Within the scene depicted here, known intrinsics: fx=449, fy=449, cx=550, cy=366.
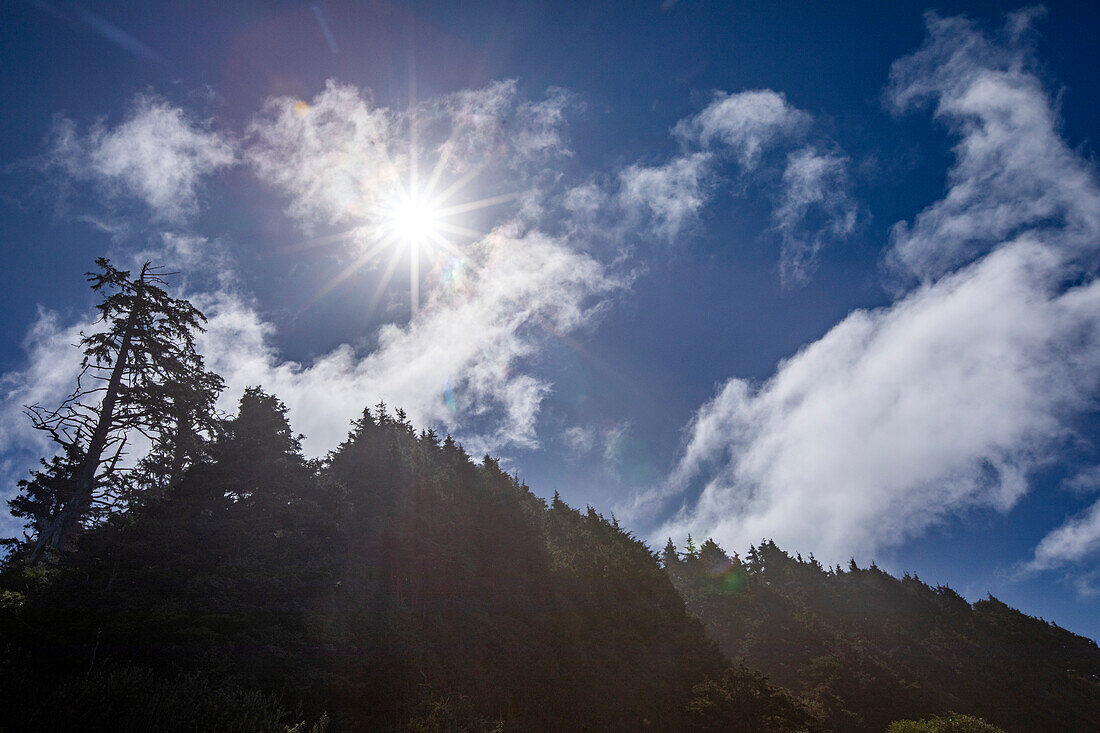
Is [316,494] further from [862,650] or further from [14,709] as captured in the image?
[862,650]

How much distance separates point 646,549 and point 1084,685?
5849 centimetres

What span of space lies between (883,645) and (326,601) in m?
67.4

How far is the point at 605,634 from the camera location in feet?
89.3

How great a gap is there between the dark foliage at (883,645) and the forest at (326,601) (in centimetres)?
60

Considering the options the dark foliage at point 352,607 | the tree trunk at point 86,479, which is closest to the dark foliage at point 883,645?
the dark foliage at point 352,607

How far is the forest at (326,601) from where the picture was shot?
11172 mm

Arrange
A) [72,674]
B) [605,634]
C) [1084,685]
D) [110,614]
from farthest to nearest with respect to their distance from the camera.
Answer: [1084,685] → [605,634] → [110,614] → [72,674]

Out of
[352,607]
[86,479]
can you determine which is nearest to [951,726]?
[352,607]

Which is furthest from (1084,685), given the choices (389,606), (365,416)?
→ (365,416)

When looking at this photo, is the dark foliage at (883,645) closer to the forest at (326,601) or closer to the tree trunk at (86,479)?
the forest at (326,601)

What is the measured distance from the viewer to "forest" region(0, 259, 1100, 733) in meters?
11.2

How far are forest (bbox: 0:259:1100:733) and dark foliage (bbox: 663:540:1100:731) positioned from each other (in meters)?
0.60

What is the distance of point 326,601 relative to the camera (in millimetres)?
17609

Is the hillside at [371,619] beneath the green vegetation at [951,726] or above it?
above
